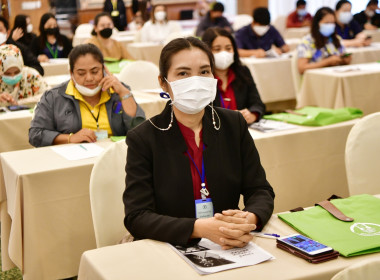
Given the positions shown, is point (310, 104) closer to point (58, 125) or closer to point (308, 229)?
point (58, 125)

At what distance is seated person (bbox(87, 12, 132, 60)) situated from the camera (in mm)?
6337

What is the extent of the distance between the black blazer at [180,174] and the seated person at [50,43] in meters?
5.42

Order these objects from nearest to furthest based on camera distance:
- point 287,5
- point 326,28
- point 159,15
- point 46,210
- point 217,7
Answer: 1. point 46,210
2. point 326,28
3. point 217,7
4. point 159,15
5. point 287,5

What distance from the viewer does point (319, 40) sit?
6.07 meters

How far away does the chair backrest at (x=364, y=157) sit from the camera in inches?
99.6

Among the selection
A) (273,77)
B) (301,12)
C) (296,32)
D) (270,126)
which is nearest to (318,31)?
(273,77)

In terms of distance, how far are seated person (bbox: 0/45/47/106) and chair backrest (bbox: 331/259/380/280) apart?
3.43 meters

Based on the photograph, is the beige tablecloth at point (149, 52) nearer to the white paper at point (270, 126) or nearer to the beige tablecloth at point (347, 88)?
the beige tablecloth at point (347, 88)

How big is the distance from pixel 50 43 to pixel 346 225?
6035mm

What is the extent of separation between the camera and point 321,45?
609 cm

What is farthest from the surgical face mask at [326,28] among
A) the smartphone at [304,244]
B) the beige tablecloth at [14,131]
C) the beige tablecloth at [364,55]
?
the smartphone at [304,244]

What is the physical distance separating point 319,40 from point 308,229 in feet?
14.6

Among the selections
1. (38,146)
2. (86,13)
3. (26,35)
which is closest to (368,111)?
(38,146)

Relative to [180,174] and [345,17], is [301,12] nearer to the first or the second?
[345,17]
